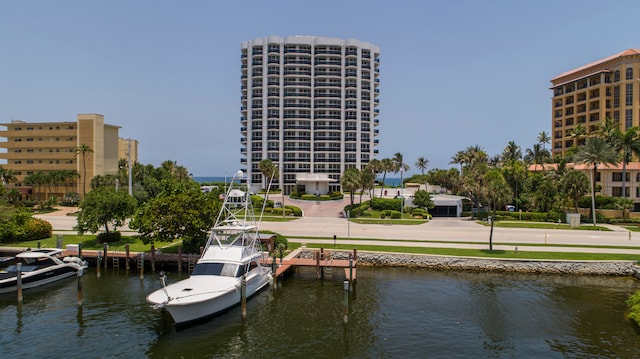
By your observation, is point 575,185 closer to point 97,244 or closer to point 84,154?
point 97,244

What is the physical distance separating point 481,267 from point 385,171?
62.2m

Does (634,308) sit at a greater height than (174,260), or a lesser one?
lesser

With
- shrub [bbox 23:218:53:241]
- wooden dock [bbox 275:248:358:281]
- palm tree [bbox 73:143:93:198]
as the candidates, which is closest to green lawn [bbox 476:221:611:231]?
wooden dock [bbox 275:248:358:281]

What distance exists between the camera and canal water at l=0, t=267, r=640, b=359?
22375 mm

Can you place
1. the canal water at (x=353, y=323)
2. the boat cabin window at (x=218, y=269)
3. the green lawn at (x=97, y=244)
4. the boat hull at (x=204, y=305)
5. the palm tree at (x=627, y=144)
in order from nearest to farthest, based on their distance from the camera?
the canal water at (x=353, y=323)
the boat hull at (x=204, y=305)
the boat cabin window at (x=218, y=269)
the green lawn at (x=97, y=244)
the palm tree at (x=627, y=144)

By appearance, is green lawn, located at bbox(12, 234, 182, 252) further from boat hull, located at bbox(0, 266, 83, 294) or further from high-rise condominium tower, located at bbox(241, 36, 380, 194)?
high-rise condominium tower, located at bbox(241, 36, 380, 194)

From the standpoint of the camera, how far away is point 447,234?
53.0 m

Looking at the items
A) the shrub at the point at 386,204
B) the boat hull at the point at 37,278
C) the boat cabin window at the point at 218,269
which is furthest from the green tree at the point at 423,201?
the boat hull at the point at 37,278

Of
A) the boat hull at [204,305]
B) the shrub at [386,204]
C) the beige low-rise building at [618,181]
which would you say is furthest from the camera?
the shrub at [386,204]

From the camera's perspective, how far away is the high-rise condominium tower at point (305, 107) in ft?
433

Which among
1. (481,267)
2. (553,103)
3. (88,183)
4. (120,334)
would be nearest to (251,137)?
(88,183)

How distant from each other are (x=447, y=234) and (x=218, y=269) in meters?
33.1

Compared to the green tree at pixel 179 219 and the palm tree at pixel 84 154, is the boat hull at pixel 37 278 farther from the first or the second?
the palm tree at pixel 84 154

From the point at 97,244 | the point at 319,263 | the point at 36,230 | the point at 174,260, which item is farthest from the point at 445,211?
the point at 36,230
